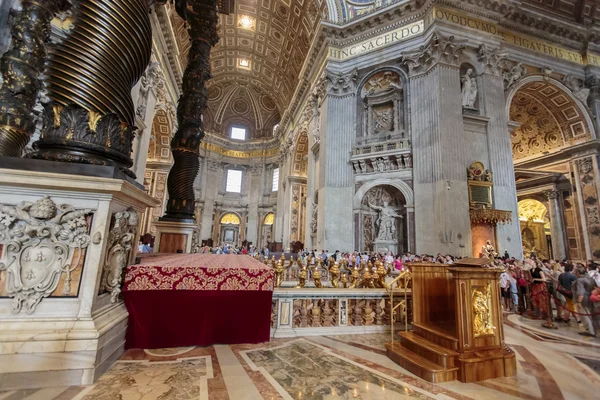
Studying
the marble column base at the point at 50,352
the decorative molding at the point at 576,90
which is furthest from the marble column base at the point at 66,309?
the decorative molding at the point at 576,90

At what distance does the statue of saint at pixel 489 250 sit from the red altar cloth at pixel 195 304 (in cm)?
997

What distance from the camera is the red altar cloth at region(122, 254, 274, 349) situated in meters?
2.51

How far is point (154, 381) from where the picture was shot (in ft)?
6.61

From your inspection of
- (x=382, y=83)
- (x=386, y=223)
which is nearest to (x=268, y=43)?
(x=382, y=83)

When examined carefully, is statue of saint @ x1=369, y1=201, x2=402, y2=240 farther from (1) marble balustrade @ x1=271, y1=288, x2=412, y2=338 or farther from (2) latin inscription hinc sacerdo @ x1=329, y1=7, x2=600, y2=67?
(1) marble balustrade @ x1=271, y1=288, x2=412, y2=338

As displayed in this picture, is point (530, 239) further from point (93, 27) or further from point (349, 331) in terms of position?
point (93, 27)

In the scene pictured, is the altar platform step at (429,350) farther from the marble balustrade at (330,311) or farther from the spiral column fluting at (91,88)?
the spiral column fluting at (91,88)

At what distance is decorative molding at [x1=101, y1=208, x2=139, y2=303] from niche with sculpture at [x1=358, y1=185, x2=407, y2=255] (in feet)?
35.8

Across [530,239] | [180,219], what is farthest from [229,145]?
[530,239]

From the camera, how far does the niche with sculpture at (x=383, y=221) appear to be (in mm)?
12039

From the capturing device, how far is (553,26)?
525 inches

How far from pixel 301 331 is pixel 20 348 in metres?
2.60

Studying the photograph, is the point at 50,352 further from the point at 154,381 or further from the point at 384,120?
the point at 384,120

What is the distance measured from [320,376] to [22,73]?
6.38m
